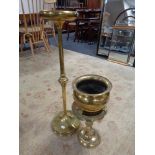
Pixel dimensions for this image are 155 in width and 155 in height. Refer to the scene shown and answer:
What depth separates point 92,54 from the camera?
10.3ft

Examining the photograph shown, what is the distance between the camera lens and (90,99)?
84 centimetres

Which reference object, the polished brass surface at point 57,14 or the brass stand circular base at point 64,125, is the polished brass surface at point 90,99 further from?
the polished brass surface at point 57,14

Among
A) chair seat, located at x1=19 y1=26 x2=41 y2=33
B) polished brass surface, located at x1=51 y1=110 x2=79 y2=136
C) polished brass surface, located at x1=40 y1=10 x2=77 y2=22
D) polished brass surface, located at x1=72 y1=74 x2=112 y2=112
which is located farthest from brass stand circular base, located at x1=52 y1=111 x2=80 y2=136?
chair seat, located at x1=19 y1=26 x2=41 y2=33

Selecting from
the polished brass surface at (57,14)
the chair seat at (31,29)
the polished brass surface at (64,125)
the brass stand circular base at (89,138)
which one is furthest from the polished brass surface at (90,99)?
the chair seat at (31,29)

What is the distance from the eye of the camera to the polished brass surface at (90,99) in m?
0.85

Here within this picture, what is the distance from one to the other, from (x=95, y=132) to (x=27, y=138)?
524 millimetres

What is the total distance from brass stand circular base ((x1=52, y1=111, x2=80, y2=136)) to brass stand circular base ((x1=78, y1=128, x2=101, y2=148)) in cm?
9

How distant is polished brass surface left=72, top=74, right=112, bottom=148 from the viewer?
85 cm

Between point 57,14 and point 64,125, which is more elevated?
point 57,14

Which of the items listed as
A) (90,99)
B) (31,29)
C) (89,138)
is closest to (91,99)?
(90,99)

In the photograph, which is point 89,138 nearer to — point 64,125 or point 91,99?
point 64,125

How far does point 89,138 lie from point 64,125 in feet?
0.76
